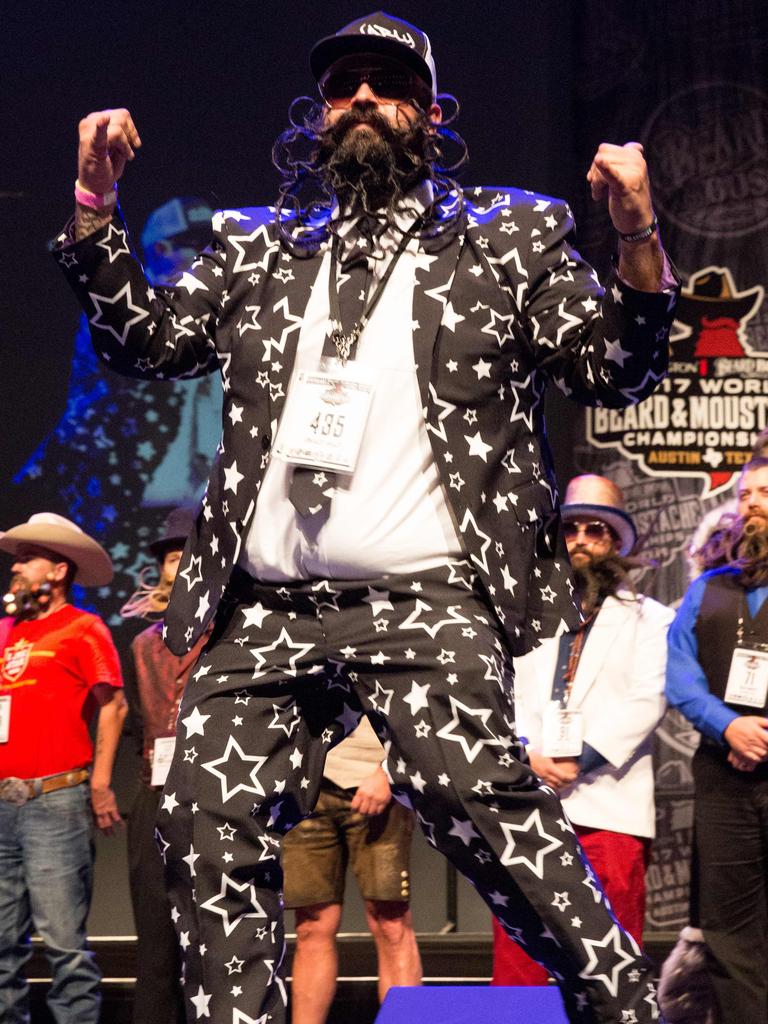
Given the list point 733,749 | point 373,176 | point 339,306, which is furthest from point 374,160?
point 733,749

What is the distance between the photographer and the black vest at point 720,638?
401 cm

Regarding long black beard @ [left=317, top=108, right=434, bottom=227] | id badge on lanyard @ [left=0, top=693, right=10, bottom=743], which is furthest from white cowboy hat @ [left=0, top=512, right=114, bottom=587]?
long black beard @ [left=317, top=108, right=434, bottom=227]

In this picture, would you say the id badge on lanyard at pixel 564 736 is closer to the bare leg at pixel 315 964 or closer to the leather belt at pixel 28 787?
the bare leg at pixel 315 964

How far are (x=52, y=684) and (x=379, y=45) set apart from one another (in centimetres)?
313

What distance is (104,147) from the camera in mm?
1833

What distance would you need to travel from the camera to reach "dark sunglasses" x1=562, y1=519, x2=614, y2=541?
4.26 m

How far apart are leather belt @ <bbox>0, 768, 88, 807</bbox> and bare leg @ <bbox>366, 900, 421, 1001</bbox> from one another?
1162mm

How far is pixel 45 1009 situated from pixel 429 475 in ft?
13.5

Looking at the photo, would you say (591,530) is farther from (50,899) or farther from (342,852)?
(50,899)

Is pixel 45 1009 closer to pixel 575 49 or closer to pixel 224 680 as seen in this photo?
pixel 224 680

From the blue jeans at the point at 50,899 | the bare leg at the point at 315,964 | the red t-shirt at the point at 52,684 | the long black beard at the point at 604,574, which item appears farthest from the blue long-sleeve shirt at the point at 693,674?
the blue jeans at the point at 50,899

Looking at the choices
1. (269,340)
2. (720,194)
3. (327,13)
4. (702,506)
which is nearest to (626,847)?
(702,506)

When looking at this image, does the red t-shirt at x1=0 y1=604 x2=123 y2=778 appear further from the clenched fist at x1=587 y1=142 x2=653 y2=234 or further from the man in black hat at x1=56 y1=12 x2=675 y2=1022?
the clenched fist at x1=587 y1=142 x2=653 y2=234

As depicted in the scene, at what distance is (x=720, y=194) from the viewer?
5559 millimetres
